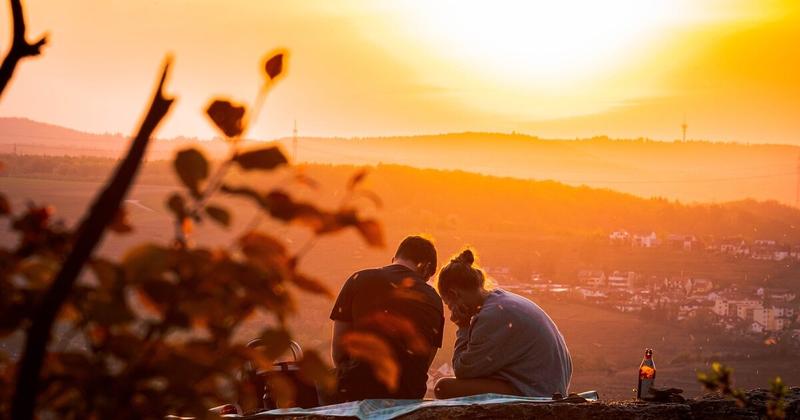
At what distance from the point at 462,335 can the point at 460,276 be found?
0.39 meters

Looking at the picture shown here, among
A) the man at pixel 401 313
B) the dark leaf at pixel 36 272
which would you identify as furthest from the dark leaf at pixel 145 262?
the man at pixel 401 313

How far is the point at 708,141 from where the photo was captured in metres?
144

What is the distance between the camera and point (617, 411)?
4133 millimetres

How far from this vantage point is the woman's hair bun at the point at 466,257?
5887 millimetres

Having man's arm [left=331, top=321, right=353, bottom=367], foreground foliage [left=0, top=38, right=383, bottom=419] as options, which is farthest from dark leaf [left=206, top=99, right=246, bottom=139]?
man's arm [left=331, top=321, right=353, bottom=367]

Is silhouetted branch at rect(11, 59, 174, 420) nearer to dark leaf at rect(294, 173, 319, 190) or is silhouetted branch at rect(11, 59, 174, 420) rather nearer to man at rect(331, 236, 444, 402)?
dark leaf at rect(294, 173, 319, 190)

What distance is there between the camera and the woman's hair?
5.82 metres

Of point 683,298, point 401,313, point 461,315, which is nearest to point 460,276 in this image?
point 461,315

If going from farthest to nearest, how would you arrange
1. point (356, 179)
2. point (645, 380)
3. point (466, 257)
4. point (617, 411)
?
point (466, 257)
point (645, 380)
point (617, 411)
point (356, 179)

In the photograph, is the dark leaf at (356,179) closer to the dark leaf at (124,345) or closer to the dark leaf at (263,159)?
the dark leaf at (263,159)

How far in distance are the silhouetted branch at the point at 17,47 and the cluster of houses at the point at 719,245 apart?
229 feet

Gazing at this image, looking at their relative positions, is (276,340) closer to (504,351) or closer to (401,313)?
(401,313)

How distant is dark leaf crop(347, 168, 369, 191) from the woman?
4.31 m

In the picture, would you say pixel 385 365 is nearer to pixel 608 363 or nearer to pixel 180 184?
pixel 180 184
